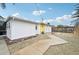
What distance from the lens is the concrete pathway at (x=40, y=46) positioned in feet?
8.10

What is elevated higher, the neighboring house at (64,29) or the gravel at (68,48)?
the neighboring house at (64,29)

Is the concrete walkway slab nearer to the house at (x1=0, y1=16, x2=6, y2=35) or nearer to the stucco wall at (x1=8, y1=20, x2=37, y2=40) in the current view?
the stucco wall at (x1=8, y1=20, x2=37, y2=40)

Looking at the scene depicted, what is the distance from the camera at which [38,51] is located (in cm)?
248

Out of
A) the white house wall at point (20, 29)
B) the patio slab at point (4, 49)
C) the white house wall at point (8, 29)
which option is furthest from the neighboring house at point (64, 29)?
the patio slab at point (4, 49)

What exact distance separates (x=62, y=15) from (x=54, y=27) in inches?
8.8

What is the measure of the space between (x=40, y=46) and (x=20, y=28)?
41cm

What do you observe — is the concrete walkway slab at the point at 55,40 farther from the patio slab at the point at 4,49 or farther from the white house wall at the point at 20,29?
the patio slab at the point at 4,49

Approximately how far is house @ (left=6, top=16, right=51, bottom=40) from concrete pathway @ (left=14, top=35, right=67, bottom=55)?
16 cm

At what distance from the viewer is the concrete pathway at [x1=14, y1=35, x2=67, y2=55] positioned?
2.47 m

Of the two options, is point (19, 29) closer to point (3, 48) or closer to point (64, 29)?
point (3, 48)

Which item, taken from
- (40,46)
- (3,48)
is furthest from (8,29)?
(40,46)

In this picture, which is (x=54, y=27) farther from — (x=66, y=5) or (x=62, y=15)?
(x=66, y=5)

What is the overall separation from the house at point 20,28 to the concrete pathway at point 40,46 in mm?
161
